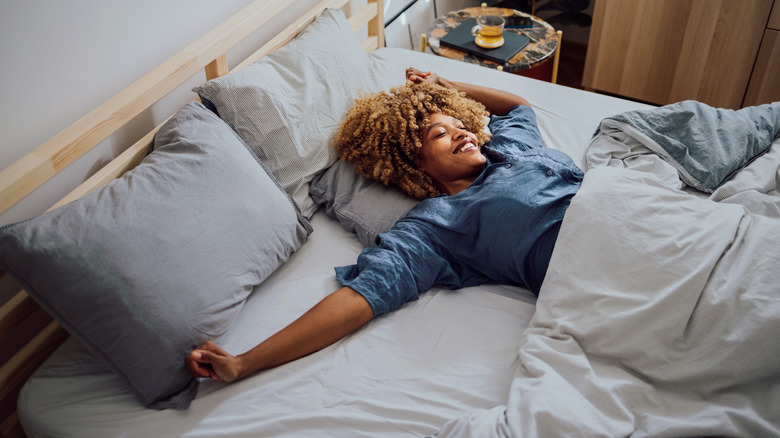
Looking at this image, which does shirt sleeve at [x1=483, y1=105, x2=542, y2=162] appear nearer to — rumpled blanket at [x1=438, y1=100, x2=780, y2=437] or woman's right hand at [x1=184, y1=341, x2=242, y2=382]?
rumpled blanket at [x1=438, y1=100, x2=780, y2=437]

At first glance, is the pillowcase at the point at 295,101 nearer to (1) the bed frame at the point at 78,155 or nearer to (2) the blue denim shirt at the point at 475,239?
(1) the bed frame at the point at 78,155

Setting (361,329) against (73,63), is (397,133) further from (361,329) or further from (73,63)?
(73,63)

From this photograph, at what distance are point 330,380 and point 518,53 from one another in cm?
→ 151

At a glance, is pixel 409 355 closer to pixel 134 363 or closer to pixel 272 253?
pixel 272 253

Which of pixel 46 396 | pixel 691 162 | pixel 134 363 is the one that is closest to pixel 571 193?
pixel 691 162

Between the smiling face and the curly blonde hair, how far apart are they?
0.7 inches

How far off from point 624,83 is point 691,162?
134 centimetres

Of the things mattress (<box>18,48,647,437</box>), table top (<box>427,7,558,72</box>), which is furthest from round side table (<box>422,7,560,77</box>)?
mattress (<box>18,48,647,437</box>)

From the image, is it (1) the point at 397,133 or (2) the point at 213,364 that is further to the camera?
(1) the point at 397,133

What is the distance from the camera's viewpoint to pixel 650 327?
3.43ft

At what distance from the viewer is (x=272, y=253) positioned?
1291mm

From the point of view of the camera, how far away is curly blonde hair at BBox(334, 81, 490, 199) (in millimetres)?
1474

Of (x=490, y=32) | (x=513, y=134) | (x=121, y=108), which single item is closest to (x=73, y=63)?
(x=121, y=108)

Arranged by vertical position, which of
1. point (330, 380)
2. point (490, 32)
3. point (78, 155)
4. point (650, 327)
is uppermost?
point (78, 155)
